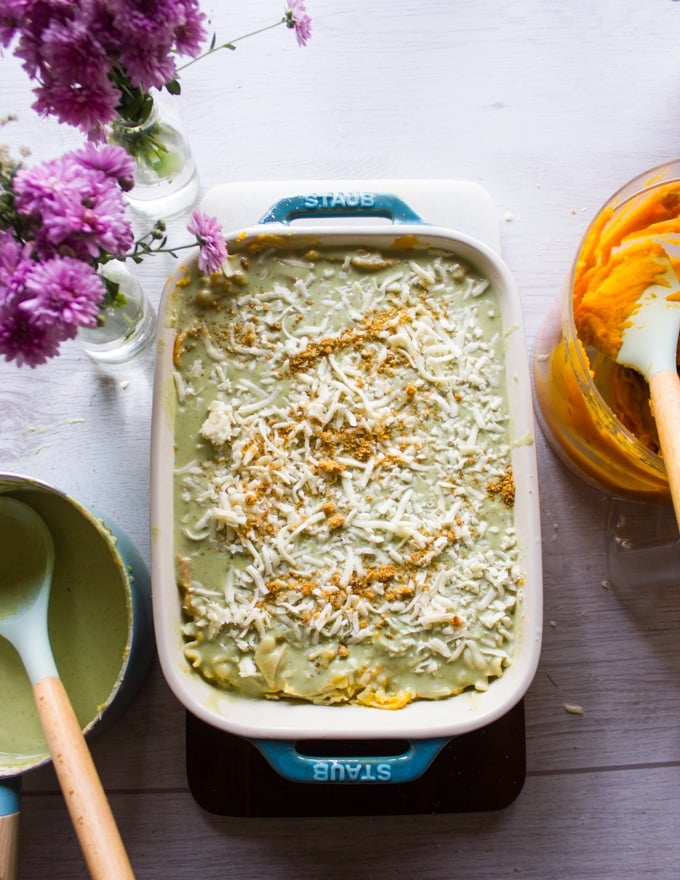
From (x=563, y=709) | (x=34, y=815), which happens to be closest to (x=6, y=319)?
(x=34, y=815)

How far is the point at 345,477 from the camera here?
3.54 ft

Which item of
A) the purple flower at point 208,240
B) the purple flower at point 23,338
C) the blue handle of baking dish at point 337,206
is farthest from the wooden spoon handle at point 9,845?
the blue handle of baking dish at point 337,206

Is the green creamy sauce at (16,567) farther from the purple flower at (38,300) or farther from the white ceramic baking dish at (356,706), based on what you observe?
the purple flower at (38,300)

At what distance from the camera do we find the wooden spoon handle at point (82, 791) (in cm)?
87

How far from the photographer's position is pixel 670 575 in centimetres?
120

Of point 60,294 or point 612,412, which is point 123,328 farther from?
point 612,412

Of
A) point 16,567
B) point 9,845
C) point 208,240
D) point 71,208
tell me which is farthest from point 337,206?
point 9,845

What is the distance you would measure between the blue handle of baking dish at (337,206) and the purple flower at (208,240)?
0.64ft

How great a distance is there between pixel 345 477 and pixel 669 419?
42cm

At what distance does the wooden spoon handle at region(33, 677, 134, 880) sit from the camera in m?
0.87

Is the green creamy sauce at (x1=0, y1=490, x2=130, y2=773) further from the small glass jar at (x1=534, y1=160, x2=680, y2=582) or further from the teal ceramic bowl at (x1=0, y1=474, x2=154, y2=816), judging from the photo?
the small glass jar at (x1=534, y1=160, x2=680, y2=582)

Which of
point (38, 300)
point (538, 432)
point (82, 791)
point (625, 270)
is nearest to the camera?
point (38, 300)

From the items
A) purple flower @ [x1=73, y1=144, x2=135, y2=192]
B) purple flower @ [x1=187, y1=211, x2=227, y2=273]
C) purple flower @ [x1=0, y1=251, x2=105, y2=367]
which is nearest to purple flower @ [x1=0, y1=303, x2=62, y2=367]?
purple flower @ [x1=0, y1=251, x2=105, y2=367]

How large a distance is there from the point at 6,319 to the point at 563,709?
927mm
